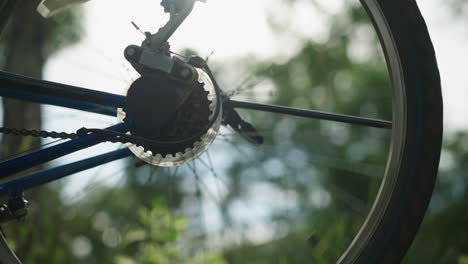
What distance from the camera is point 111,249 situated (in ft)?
13.8

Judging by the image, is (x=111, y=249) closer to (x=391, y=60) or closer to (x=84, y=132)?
(x=84, y=132)

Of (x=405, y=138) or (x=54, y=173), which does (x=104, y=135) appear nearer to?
(x=54, y=173)

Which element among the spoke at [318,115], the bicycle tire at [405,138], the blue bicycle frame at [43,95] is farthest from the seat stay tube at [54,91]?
the bicycle tire at [405,138]

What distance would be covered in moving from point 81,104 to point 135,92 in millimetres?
199

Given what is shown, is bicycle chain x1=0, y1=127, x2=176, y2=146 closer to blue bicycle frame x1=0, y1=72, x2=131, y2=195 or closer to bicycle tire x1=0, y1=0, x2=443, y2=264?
blue bicycle frame x1=0, y1=72, x2=131, y2=195

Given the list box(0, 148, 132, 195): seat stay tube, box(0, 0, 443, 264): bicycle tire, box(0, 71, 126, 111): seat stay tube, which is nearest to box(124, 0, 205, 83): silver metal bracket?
box(0, 71, 126, 111): seat stay tube

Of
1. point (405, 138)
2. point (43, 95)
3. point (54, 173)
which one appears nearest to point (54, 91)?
point (43, 95)

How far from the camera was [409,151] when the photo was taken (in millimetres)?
1119

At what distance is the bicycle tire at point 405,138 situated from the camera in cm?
111

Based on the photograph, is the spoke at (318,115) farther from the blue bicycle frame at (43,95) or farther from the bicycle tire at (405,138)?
the blue bicycle frame at (43,95)

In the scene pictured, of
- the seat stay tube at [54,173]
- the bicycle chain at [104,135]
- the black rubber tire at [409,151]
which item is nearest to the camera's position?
the black rubber tire at [409,151]

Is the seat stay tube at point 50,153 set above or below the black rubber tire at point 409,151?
below

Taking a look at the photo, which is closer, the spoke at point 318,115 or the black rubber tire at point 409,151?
the black rubber tire at point 409,151

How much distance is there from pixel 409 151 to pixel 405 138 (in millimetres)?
27
